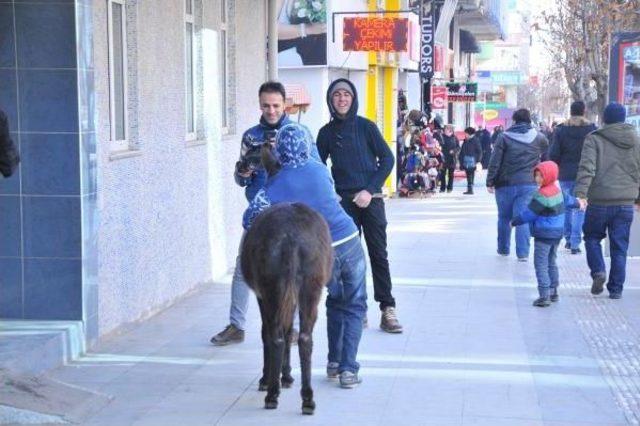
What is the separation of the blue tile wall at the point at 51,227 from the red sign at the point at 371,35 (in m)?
12.6

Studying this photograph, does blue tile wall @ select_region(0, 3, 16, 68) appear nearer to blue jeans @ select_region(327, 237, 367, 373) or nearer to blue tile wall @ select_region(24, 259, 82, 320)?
blue tile wall @ select_region(24, 259, 82, 320)

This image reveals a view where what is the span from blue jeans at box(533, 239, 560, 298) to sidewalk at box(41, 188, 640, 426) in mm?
214

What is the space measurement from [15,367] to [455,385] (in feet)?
8.87

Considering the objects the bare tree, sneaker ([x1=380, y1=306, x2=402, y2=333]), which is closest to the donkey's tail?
sneaker ([x1=380, y1=306, x2=402, y2=333])

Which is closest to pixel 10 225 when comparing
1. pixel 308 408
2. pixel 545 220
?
pixel 308 408

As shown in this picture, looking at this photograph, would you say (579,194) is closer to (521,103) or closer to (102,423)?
(102,423)

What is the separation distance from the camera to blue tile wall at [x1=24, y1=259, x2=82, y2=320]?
7543 mm

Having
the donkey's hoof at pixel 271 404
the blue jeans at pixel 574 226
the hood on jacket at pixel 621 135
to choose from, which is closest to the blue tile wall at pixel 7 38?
the donkey's hoof at pixel 271 404

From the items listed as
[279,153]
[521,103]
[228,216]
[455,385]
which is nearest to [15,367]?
[279,153]

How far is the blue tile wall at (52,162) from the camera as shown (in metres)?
7.41

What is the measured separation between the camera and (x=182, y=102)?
32.9ft

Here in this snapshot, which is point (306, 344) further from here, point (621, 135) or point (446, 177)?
point (446, 177)

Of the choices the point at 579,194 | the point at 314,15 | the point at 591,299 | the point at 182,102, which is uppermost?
the point at 314,15

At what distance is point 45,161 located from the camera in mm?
7430
